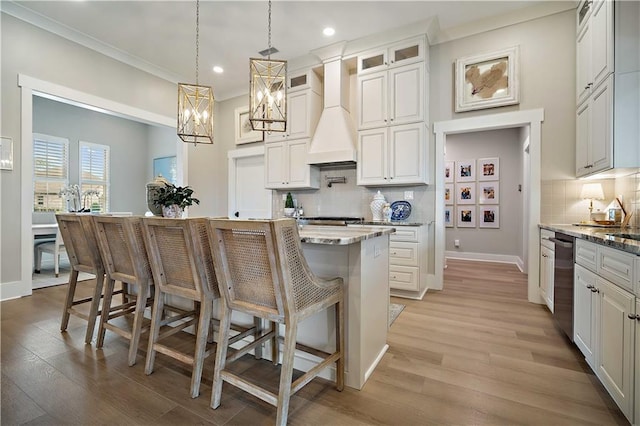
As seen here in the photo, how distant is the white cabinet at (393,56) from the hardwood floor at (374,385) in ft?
10.4

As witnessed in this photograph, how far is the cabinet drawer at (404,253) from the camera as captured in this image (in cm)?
341

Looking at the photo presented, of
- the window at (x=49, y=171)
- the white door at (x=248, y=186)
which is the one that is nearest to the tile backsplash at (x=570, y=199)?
the white door at (x=248, y=186)

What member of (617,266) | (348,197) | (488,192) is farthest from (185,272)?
(488,192)

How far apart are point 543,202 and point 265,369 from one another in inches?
135

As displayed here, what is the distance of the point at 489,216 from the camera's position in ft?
19.6

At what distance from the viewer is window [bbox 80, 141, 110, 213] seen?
6164 mm

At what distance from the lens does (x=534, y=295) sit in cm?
323

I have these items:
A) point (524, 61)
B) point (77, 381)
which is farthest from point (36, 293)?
point (524, 61)

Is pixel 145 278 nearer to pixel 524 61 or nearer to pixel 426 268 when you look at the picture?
pixel 426 268

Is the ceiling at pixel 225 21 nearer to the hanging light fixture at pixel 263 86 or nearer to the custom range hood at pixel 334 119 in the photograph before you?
the custom range hood at pixel 334 119

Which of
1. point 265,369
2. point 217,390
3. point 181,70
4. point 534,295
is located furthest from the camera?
point 181,70

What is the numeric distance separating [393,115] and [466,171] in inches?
133

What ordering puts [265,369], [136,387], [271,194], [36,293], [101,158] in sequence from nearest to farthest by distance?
[136,387] → [265,369] → [36,293] → [271,194] → [101,158]

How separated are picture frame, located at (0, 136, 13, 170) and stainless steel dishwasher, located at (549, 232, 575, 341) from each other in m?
5.71
